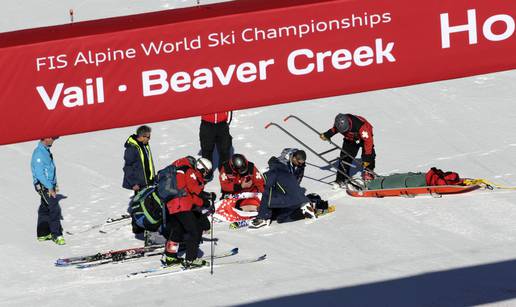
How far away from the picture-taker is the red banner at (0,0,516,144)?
1354 centimetres

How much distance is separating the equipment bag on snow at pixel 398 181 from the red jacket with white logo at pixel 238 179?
56.2 inches

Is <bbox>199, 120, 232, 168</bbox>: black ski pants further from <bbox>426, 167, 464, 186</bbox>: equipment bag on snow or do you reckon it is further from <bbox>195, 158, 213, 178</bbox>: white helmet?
<bbox>195, 158, 213, 178</bbox>: white helmet

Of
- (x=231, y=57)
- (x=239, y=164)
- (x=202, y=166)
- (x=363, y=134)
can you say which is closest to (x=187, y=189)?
(x=202, y=166)

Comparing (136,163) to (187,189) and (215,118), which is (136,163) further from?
(187,189)

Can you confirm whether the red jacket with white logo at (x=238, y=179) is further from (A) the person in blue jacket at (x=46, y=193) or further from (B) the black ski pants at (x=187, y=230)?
(A) the person in blue jacket at (x=46, y=193)

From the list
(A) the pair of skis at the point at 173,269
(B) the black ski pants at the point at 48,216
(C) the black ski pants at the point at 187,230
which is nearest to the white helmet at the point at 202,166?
(C) the black ski pants at the point at 187,230

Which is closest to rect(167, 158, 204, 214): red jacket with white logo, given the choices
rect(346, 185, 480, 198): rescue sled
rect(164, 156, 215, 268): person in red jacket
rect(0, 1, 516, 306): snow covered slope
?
rect(164, 156, 215, 268): person in red jacket

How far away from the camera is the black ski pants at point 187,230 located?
1755 centimetres

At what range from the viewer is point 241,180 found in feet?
64.0

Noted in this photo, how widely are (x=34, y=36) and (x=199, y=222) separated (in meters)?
4.66

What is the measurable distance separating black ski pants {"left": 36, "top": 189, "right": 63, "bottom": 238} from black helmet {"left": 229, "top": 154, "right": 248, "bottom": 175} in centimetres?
219

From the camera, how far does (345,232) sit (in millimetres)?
18688

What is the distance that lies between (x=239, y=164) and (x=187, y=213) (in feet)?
6.27

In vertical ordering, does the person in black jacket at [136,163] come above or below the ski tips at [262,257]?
above
